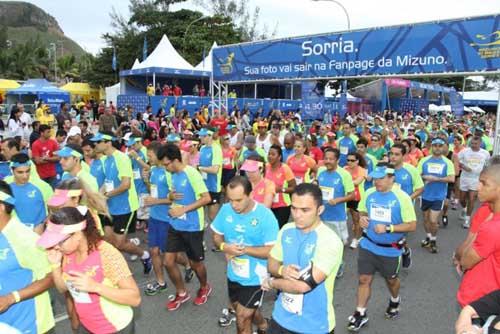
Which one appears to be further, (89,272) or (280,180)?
(280,180)

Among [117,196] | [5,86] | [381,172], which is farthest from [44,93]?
[381,172]

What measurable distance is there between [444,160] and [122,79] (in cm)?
2852

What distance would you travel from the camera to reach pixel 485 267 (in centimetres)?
309

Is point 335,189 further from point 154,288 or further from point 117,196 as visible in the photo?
point 117,196

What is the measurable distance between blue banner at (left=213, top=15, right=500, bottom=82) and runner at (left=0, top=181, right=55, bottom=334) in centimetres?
1112

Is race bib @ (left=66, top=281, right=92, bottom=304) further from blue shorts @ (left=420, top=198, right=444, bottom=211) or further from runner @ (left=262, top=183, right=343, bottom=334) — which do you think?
blue shorts @ (left=420, top=198, right=444, bottom=211)

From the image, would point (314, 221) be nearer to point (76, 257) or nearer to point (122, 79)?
point (76, 257)

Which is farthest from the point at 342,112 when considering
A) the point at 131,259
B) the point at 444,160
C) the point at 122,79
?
the point at 131,259

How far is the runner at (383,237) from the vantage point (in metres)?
4.78

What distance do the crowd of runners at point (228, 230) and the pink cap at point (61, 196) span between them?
0.01 metres

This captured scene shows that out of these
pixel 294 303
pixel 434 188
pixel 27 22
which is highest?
pixel 27 22

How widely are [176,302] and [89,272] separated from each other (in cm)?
273

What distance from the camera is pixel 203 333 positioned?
468cm

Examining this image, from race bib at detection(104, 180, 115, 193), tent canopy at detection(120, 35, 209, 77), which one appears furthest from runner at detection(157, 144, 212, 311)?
tent canopy at detection(120, 35, 209, 77)
